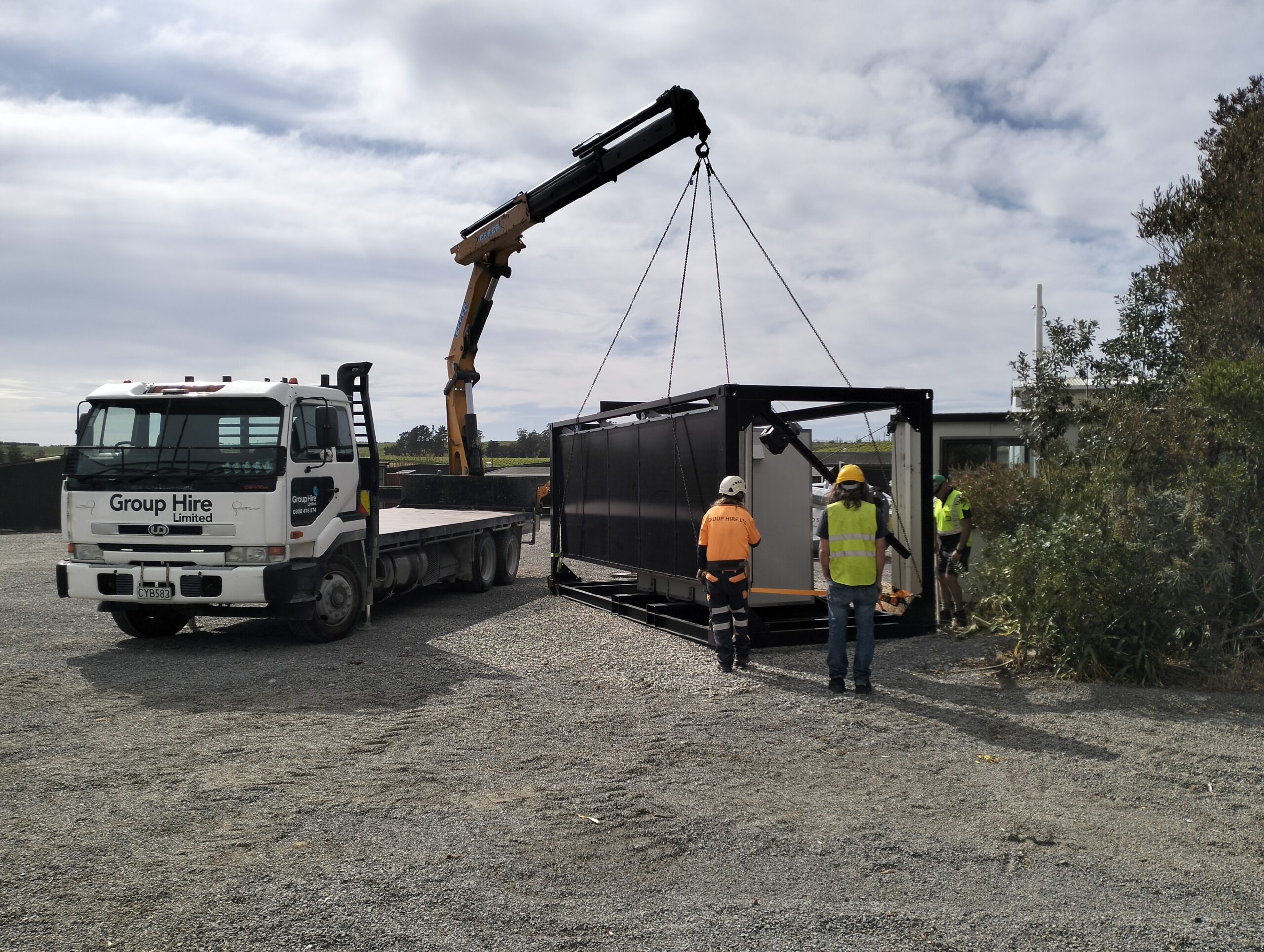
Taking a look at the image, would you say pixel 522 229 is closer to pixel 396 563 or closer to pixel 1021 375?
pixel 396 563

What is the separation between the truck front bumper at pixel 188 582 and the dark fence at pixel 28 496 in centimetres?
2393

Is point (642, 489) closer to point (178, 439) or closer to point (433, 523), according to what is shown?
point (433, 523)

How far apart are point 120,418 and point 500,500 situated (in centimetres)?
744

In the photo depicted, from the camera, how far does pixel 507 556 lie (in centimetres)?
1595

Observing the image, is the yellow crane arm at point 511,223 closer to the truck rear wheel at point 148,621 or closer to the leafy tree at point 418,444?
the truck rear wheel at point 148,621

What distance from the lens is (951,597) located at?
10938 mm

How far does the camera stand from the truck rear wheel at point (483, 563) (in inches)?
592

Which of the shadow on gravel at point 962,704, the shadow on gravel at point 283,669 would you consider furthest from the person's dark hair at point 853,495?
the shadow on gravel at point 283,669

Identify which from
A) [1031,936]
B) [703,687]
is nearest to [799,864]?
[1031,936]

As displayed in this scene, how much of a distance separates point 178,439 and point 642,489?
5.14 meters

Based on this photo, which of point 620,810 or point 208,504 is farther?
point 208,504

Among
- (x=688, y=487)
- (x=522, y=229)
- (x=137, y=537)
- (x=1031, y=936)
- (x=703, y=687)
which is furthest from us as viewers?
(x=522, y=229)

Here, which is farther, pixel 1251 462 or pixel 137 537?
pixel 137 537

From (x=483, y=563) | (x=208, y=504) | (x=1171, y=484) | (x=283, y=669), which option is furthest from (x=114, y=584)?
(x=1171, y=484)
